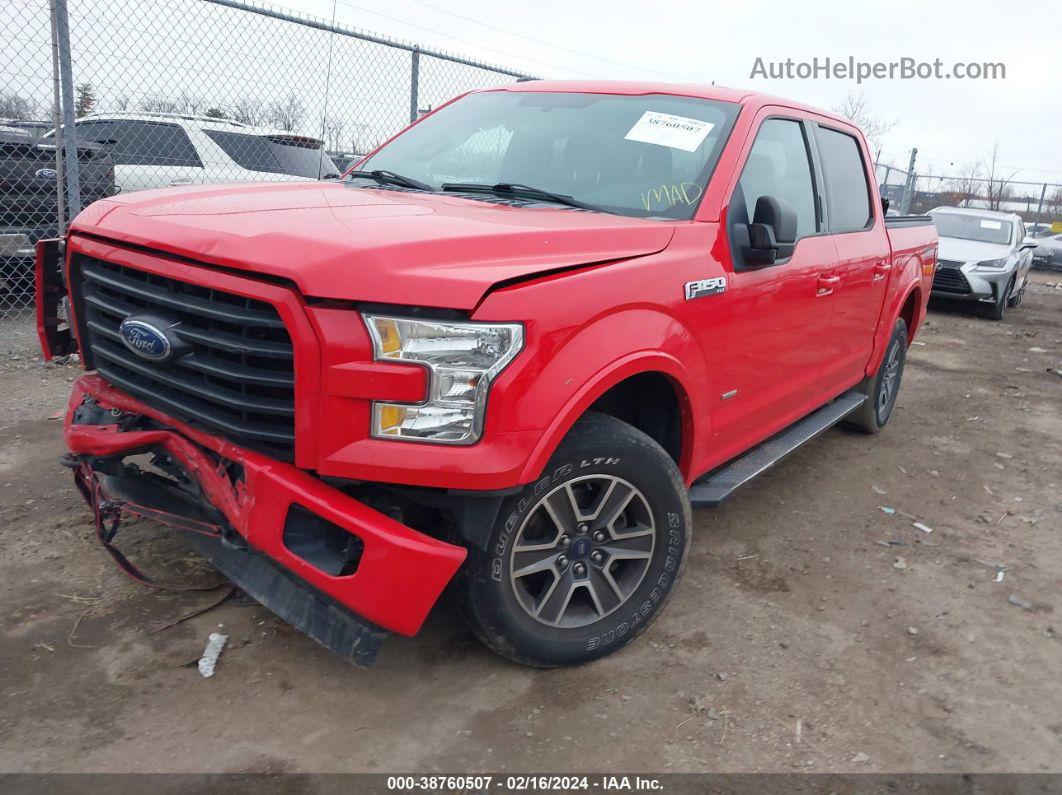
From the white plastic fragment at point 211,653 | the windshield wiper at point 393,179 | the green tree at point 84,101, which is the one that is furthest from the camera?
the green tree at point 84,101

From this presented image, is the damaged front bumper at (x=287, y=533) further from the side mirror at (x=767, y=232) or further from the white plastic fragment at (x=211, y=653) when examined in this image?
Answer: the side mirror at (x=767, y=232)

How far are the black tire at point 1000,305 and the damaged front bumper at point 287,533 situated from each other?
1216 centimetres

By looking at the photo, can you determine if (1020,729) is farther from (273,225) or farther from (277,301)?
(273,225)

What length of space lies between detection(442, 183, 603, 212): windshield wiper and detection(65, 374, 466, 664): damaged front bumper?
147cm

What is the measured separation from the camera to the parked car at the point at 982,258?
11914 millimetres

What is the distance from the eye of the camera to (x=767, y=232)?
3.11m

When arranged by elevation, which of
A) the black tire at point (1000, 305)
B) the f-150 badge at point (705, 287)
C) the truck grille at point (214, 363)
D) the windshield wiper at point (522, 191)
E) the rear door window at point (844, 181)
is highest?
the rear door window at point (844, 181)

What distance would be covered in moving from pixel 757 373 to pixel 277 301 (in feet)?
6.82

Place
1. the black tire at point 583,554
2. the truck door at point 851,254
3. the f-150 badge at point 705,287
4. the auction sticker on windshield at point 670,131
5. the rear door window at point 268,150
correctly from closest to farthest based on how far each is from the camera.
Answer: the black tire at point 583,554 < the f-150 badge at point 705,287 < the auction sticker on windshield at point 670,131 < the truck door at point 851,254 < the rear door window at point 268,150

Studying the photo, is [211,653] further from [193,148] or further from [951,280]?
[951,280]

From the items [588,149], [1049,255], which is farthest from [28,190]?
[1049,255]

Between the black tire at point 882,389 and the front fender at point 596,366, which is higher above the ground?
the front fender at point 596,366

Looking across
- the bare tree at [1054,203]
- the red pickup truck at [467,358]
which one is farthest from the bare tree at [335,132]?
the bare tree at [1054,203]

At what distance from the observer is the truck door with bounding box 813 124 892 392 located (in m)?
4.22
